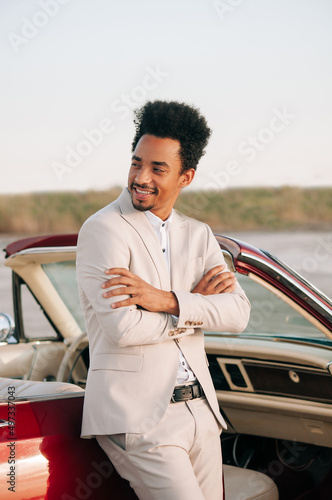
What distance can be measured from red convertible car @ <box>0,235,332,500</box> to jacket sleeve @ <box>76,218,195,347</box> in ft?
A: 1.47

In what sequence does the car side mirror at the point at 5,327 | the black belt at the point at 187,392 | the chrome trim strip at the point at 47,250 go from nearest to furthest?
the black belt at the point at 187,392
the chrome trim strip at the point at 47,250
the car side mirror at the point at 5,327

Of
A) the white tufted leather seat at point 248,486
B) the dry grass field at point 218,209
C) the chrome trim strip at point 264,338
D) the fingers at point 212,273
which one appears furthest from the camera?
the dry grass field at point 218,209

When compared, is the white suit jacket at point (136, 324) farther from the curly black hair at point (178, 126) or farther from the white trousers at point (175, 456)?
the curly black hair at point (178, 126)

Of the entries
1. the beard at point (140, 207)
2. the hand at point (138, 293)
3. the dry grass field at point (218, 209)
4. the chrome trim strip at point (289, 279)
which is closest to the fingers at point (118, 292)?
the hand at point (138, 293)

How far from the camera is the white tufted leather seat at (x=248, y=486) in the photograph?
2889 millimetres

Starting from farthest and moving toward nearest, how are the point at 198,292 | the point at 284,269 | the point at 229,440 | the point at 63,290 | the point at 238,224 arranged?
the point at 238,224 < the point at 63,290 < the point at 229,440 < the point at 284,269 < the point at 198,292

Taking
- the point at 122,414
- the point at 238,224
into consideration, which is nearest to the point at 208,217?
the point at 238,224

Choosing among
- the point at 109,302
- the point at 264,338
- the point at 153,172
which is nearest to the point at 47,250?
the point at 264,338

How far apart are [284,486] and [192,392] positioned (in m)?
1.69

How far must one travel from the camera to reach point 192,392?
2.27 metres

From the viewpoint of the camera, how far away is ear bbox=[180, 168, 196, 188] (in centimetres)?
251

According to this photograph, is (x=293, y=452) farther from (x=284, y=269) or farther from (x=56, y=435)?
(x=56, y=435)

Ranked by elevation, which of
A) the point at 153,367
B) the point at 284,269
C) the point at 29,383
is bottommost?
the point at 29,383

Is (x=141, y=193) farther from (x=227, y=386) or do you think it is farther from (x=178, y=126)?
(x=227, y=386)
